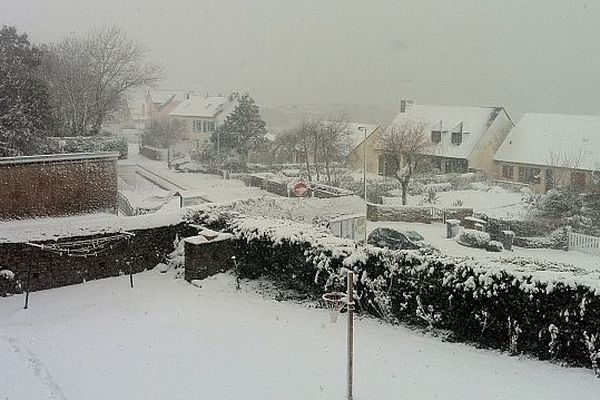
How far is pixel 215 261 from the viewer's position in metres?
7.48

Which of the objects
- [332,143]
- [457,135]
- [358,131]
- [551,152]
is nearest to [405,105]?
[358,131]

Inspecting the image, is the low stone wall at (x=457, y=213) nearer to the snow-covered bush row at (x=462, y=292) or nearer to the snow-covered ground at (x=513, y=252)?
the snow-covered ground at (x=513, y=252)

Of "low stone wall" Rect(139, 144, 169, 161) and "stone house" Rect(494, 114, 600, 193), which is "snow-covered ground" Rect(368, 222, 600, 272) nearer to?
"stone house" Rect(494, 114, 600, 193)

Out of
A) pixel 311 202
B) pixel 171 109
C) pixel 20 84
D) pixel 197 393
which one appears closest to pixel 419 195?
pixel 311 202

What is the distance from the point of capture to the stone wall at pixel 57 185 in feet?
29.4

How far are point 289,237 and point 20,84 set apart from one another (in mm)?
10584

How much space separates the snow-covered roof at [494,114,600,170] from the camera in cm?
1769

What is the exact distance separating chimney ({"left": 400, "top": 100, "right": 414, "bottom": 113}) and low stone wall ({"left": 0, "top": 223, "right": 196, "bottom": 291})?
11529 millimetres

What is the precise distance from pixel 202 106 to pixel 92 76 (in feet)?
11.1

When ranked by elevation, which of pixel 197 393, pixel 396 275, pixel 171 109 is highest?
pixel 171 109

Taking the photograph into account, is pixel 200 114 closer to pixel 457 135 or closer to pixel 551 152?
pixel 457 135

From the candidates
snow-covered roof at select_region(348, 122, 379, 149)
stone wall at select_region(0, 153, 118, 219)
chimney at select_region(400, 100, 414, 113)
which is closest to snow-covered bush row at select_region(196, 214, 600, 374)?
stone wall at select_region(0, 153, 118, 219)

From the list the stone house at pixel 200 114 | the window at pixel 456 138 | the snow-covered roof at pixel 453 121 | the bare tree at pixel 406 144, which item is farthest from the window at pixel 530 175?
the stone house at pixel 200 114

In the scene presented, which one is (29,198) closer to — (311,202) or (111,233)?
(111,233)
